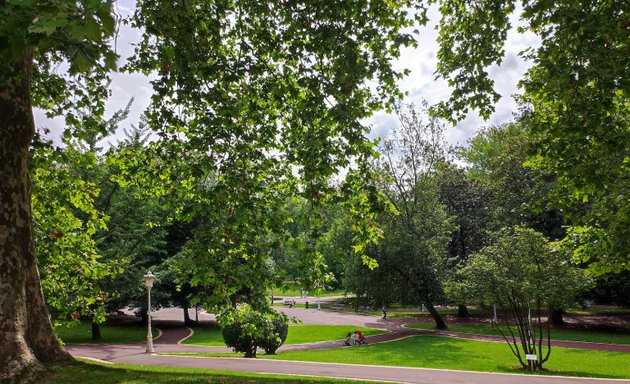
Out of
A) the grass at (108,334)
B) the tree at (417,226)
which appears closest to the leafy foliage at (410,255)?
the tree at (417,226)

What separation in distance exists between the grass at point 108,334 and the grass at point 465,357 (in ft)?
36.0

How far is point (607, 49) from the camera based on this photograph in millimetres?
7711

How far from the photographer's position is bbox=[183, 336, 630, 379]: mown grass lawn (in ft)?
55.3

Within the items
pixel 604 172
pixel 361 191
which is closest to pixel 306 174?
pixel 361 191

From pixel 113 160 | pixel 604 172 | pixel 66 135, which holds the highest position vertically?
pixel 66 135

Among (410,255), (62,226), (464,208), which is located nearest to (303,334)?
(410,255)

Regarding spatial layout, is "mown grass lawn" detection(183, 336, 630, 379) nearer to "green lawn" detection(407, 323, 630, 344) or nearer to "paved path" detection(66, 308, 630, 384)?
→ "paved path" detection(66, 308, 630, 384)

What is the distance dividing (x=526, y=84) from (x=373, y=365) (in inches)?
490

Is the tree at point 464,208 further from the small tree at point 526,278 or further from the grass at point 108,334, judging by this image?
the grass at point 108,334

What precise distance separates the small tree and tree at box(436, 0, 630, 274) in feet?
25.0

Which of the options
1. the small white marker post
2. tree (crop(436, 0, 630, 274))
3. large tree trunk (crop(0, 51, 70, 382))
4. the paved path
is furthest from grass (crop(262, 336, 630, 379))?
large tree trunk (crop(0, 51, 70, 382))

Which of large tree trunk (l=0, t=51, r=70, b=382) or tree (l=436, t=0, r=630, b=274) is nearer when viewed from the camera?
large tree trunk (l=0, t=51, r=70, b=382)

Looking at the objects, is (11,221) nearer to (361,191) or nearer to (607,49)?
(361,191)

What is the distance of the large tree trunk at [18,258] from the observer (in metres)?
6.00
